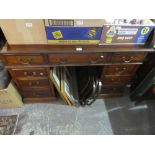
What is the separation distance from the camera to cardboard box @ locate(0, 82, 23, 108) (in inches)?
52.0

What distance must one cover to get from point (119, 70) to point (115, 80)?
159 mm

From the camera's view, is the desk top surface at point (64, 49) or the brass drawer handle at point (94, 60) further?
the brass drawer handle at point (94, 60)

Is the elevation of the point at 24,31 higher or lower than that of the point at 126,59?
higher

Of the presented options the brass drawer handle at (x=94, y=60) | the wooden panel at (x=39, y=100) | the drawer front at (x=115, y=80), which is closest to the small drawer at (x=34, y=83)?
the wooden panel at (x=39, y=100)

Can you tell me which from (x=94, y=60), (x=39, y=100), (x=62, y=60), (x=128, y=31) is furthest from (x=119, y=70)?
(x=39, y=100)

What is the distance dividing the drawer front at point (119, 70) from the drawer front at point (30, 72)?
54 centimetres

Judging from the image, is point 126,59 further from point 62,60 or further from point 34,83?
point 34,83

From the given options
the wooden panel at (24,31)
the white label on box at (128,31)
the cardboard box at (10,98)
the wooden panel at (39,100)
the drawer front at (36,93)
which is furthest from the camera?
the wooden panel at (39,100)

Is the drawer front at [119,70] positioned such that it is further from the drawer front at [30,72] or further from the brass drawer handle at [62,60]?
the drawer front at [30,72]

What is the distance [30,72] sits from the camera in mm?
1222

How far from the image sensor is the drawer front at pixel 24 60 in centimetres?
108

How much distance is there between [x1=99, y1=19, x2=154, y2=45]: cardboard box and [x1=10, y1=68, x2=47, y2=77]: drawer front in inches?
21.3
